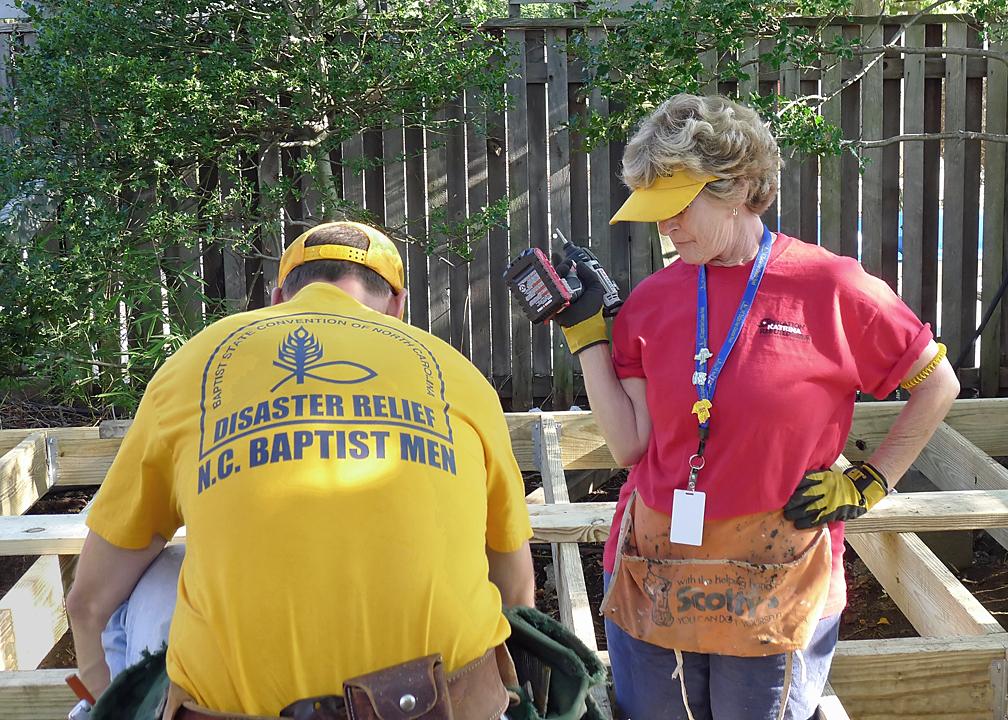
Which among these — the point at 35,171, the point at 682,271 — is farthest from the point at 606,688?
the point at 35,171

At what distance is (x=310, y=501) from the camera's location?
1.37 m

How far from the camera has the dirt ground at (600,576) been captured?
3.90 metres

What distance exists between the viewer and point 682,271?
206cm

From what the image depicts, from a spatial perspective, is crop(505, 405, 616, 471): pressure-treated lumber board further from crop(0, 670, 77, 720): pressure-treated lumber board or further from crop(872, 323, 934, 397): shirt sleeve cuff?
crop(0, 670, 77, 720): pressure-treated lumber board

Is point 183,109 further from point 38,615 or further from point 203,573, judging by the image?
point 203,573

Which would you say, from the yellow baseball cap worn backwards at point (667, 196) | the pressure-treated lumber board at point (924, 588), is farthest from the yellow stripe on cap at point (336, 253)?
the pressure-treated lumber board at point (924, 588)

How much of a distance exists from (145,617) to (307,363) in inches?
25.1

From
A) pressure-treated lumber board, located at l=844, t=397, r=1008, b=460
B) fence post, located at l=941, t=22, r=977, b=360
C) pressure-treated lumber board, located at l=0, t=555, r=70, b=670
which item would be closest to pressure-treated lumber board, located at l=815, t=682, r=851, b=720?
pressure-treated lumber board, located at l=844, t=397, r=1008, b=460

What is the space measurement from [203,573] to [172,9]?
3504 mm

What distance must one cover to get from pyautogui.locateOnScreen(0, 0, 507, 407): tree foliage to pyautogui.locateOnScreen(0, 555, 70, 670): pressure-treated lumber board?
1.49 m

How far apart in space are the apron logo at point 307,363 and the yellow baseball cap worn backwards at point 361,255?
38cm

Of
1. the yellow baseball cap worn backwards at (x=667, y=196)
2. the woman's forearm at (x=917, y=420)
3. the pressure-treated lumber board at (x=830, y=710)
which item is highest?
the yellow baseball cap worn backwards at (x=667, y=196)

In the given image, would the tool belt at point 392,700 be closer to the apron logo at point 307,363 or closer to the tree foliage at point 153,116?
the apron logo at point 307,363

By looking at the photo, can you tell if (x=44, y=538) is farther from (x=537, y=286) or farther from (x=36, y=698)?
(x=537, y=286)
